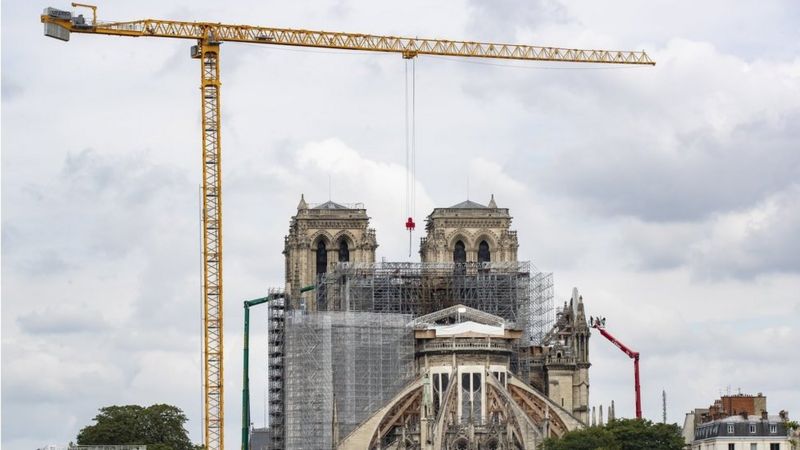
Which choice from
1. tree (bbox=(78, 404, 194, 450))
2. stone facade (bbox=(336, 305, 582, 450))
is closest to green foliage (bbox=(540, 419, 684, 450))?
stone facade (bbox=(336, 305, 582, 450))

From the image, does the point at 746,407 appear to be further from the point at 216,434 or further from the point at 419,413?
the point at 216,434

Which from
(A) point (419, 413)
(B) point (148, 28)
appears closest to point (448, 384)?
(A) point (419, 413)

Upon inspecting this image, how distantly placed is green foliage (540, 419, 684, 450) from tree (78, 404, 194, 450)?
3061cm

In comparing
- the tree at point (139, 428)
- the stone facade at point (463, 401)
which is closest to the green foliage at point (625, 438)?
the stone facade at point (463, 401)

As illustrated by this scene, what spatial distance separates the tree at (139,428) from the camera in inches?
7436

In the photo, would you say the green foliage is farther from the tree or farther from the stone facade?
the tree

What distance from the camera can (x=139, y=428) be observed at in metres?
192

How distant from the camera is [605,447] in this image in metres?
172

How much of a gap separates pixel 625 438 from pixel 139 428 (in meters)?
38.7

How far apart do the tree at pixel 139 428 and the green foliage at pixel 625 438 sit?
30612 mm

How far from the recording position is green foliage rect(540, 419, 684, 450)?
6905 inches

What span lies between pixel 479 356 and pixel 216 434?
21.7 metres

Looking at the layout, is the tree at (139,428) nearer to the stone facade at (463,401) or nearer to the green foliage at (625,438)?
→ the stone facade at (463,401)

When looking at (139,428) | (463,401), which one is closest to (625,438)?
(463,401)
